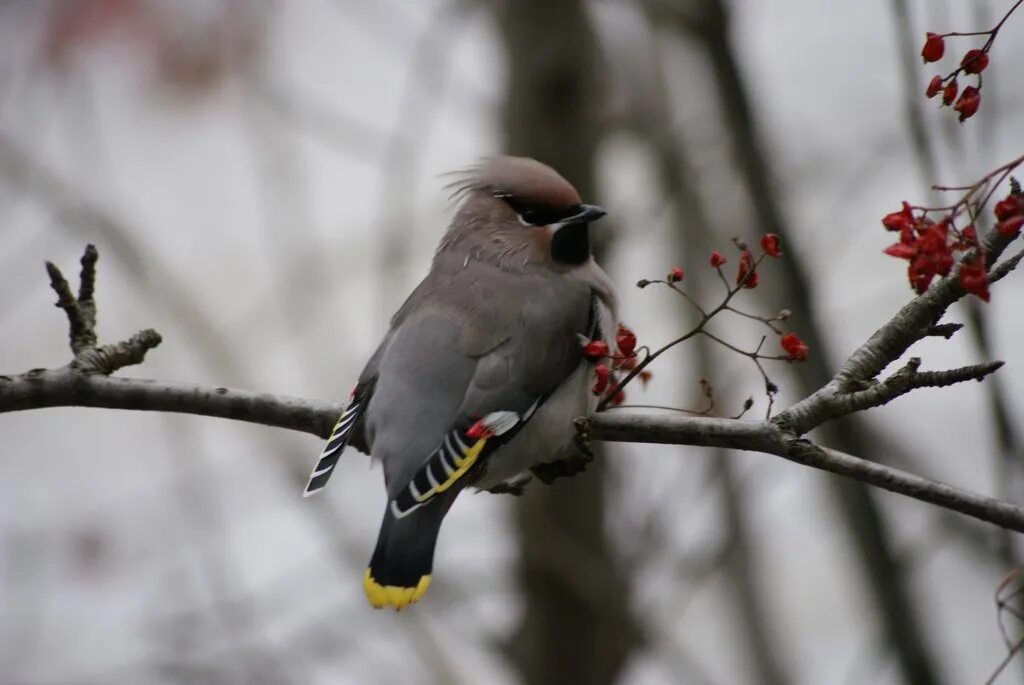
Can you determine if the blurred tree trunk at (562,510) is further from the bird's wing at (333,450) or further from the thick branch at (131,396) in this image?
the thick branch at (131,396)

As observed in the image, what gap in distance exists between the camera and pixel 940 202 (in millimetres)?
4438

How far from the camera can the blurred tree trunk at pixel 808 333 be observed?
4.80m

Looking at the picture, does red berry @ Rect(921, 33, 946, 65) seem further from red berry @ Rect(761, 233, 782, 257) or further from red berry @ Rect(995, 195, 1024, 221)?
red berry @ Rect(761, 233, 782, 257)

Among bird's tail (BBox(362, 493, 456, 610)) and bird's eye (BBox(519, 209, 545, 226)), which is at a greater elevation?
bird's eye (BBox(519, 209, 545, 226))

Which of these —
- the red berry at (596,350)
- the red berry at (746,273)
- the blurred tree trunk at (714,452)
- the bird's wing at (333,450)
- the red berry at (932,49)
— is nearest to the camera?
the red berry at (932,49)

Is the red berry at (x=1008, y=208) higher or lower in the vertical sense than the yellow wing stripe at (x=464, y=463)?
higher

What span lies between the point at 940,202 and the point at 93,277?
8.59 feet

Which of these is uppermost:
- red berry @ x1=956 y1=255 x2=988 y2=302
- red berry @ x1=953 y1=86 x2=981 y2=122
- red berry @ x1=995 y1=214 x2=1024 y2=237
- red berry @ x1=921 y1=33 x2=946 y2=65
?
red berry @ x1=921 y1=33 x2=946 y2=65

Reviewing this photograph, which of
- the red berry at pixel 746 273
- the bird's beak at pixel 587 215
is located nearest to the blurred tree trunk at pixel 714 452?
the bird's beak at pixel 587 215

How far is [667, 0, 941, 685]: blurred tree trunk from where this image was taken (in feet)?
15.7

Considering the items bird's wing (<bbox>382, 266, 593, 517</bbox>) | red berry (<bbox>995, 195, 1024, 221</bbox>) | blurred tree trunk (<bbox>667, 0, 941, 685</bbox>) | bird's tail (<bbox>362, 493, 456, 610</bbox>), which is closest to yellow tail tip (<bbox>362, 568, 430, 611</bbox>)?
bird's tail (<bbox>362, 493, 456, 610</bbox>)

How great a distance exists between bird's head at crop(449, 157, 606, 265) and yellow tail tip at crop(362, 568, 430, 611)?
4.09 feet

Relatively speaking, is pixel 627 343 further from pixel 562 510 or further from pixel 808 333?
pixel 562 510

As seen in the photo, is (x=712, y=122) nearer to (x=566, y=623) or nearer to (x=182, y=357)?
(x=566, y=623)
